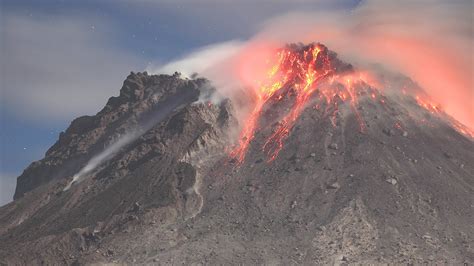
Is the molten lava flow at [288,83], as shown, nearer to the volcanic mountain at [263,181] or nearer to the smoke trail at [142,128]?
the volcanic mountain at [263,181]

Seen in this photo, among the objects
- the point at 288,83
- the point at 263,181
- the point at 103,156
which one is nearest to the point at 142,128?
the point at 103,156

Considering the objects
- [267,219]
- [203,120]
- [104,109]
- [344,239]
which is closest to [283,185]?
[267,219]

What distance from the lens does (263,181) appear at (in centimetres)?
12344

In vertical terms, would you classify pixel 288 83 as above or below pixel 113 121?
below

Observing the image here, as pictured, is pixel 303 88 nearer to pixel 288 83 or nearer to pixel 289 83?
pixel 289 83

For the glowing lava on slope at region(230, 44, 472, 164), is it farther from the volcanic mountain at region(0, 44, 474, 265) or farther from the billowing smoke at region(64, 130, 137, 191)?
the billowing smoke at region(64, 130, 137, 191)

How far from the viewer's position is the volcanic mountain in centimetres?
10506

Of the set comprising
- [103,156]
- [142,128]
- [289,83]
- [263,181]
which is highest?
[142,128]

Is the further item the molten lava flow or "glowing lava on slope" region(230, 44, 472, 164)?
"glowing lava on slope" region(230, 44, 472, 164)

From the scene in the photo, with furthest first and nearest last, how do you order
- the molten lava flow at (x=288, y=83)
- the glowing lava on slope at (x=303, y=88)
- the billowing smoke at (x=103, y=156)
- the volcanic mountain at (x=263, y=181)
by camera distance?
the billowing smoke at (x=103, y=156) < the glowing lava on slope at (x=303, y=88) < the molten lava flow at (x=288, y=83) < the volcanic mountain at (x=263, y=181)

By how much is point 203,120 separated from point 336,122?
25.0 metres

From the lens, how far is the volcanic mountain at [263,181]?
10506 centimetres

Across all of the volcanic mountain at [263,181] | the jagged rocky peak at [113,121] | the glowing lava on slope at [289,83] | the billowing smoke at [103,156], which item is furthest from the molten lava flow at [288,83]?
the billowing smoke at [103,156]

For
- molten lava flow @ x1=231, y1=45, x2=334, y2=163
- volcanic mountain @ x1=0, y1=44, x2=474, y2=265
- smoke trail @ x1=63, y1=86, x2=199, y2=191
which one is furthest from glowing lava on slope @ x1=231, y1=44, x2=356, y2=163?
smoke trail @ x1=63, y1=86, x2=199, y2=191
